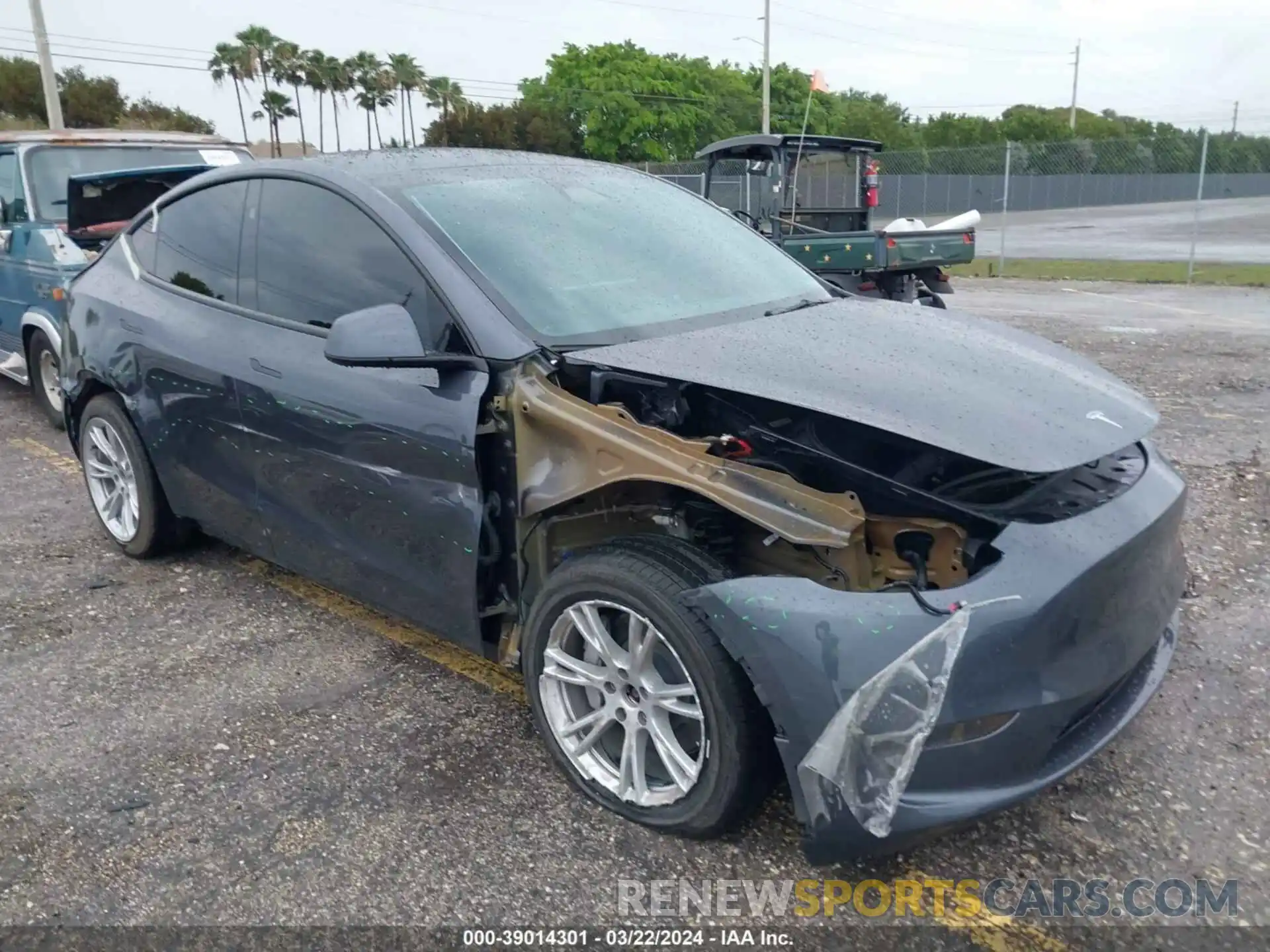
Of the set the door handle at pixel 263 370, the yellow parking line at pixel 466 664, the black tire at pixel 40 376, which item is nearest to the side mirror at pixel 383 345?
the door handle at pixel 263 370

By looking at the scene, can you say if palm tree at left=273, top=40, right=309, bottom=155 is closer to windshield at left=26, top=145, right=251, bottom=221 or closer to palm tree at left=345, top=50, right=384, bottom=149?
palm tree at left=345, top=50, right=384, bottom=149

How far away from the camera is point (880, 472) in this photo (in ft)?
9.12

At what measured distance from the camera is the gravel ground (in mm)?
2545

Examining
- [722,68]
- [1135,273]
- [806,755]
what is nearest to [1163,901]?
[806,755]

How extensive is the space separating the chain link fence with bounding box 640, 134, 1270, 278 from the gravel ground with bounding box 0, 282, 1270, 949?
37.4 feet

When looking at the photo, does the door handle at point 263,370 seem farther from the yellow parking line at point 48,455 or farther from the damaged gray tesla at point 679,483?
the yellow parking line at point 48,455

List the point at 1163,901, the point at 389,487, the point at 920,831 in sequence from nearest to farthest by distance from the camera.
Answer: the point at 920,831
the point at 1163,901
the point at 389,487

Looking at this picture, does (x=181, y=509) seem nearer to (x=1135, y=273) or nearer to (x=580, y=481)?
(x=580, y=481)

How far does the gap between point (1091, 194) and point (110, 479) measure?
42.1 m

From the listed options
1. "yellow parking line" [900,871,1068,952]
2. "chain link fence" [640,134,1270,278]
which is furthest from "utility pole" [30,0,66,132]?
"yellow parking line" [900,871,1068,952]

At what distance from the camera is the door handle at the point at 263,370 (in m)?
3.51

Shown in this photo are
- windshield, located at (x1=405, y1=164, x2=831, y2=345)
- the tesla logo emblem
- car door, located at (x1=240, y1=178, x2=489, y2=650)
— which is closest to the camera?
the tesla logo emblem

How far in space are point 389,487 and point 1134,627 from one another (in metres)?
2.07

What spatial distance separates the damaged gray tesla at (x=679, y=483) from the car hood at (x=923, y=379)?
14 mm
